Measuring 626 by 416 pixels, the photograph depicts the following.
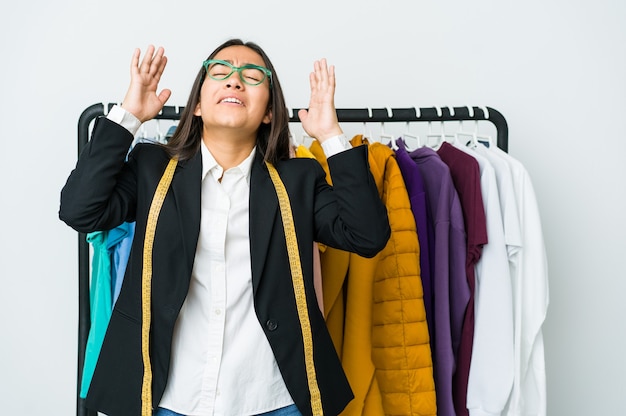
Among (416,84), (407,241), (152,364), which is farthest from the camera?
(416,84)

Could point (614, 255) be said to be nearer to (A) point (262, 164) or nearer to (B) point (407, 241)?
(B) point (407, 241)

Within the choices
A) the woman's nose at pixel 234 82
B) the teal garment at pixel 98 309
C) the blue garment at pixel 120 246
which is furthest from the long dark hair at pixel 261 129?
the teal garment at pixel 98 309

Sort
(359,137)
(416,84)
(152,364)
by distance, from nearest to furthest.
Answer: (152,364), (359,137), (416,84)

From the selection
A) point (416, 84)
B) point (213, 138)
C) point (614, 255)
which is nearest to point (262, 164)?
point (213, 138)

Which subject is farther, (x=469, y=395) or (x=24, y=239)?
(x=24, y=239)

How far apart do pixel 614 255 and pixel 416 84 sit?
3.98 feet

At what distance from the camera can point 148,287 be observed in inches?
62.0

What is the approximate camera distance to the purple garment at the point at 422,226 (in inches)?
83.7

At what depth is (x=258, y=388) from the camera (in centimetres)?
158

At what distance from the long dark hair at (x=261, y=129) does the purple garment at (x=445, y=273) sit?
22.2 inches

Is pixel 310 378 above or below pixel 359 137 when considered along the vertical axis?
below

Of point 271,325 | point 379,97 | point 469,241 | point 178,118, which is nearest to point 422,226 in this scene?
point 469,241

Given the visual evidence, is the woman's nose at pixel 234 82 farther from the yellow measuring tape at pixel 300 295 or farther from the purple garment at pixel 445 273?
the purple garment at pixel 445 273

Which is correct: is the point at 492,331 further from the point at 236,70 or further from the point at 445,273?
the point at 236,70
